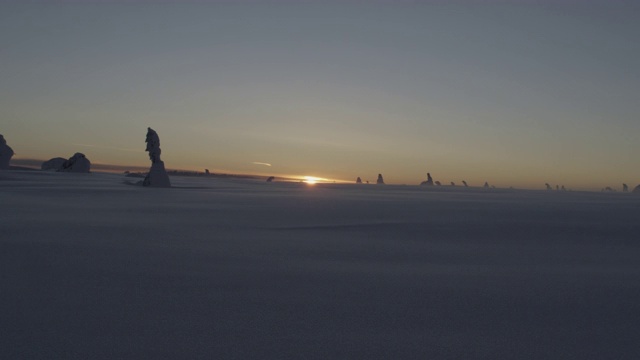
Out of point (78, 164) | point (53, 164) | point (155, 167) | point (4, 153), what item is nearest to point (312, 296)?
point (155, 167)

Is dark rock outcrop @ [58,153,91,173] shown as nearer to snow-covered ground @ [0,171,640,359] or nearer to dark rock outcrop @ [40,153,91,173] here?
dark rock outcrop @ [40,153,91,173]

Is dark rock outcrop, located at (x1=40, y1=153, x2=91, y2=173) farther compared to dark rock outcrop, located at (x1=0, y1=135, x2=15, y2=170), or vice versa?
dark rock outcrop, located at (x1=40, y1=153, x2=91, y2=173)

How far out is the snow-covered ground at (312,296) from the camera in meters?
2.31

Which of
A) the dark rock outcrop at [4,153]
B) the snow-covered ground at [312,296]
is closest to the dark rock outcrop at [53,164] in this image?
the dark rock outcrop at [4,153]

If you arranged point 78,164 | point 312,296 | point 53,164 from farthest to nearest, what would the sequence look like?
point 53,164, point 78,164, point 312,296

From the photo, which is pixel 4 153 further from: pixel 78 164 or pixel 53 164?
pixel 53 164

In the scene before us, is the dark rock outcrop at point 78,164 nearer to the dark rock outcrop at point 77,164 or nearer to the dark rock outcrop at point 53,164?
the dark rock outcrop at point 77,164

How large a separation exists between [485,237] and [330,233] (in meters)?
2.36

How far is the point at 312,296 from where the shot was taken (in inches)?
126

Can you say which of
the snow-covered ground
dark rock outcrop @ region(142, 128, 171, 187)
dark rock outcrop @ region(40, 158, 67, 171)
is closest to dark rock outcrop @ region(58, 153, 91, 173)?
dark rock outcrop @ region(40, 158, 67, 171)

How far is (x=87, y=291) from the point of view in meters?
3.22

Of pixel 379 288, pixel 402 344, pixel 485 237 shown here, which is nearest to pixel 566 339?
pixel 402 344

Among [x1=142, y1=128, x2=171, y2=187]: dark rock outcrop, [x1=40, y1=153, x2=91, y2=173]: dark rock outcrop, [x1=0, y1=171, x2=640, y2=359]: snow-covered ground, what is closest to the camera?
[x1=0, y1=171, x2=640, y2=359]: snow-covered ground

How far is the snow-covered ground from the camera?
231cm
